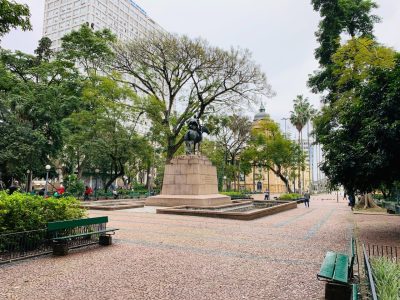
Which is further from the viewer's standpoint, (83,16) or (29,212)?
(83,16)

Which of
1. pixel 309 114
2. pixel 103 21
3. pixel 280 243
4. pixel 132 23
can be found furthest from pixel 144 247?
pixel 132 23

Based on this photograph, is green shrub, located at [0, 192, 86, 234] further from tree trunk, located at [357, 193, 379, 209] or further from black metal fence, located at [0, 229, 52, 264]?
tree trunk, located at [357, 193, 379, 209]

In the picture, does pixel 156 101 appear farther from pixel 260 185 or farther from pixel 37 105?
pixel 260 185

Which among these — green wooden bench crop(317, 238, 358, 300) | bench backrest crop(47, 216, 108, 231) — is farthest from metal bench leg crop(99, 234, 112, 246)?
green wooden bench crop(317, 238, 358, 300)

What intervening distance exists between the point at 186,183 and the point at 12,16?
46.7 ft

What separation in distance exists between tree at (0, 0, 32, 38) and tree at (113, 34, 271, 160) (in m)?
15.3

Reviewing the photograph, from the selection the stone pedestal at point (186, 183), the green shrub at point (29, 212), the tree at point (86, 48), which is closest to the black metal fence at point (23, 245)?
the green shrub at point (29, 212)

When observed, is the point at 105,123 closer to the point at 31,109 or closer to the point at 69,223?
the point at 31,109

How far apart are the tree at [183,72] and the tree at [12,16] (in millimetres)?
15256

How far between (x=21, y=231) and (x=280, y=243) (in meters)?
6.95

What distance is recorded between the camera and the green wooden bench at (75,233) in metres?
7.29

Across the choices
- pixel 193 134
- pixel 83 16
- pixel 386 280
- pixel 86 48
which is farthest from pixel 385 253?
pixel 83 16

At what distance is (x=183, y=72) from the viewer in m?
28.3

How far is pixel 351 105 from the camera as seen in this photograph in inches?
441
